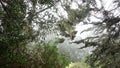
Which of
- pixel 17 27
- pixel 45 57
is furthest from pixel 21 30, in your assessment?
pixel 45 57

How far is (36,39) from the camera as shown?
916cm

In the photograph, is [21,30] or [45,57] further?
[45,57]

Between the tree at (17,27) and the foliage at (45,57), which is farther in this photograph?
the foliage at (45,57)

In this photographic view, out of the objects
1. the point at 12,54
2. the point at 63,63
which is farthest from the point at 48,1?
the point at 63,63

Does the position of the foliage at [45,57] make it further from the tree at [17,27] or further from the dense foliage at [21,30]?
the tree at [17,27]

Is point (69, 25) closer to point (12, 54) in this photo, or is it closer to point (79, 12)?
point (79, 12)

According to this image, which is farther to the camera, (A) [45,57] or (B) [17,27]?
(A) [45,57]

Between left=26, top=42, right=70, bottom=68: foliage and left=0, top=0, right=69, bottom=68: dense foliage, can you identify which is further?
left=26, top=42, right=70, bottom=68: foliage

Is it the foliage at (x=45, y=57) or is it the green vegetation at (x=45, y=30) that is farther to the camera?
the foliage at (x=45, y=57)

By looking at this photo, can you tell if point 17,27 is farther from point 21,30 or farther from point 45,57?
point 45,57

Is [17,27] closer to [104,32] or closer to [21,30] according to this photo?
[21,30]

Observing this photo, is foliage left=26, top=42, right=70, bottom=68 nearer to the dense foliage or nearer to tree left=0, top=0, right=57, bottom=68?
the dense foliage

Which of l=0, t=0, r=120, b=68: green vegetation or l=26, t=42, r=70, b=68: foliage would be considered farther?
l=26, t=42, r=70, b=68: foliage

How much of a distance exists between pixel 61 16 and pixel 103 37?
75.2 inches
